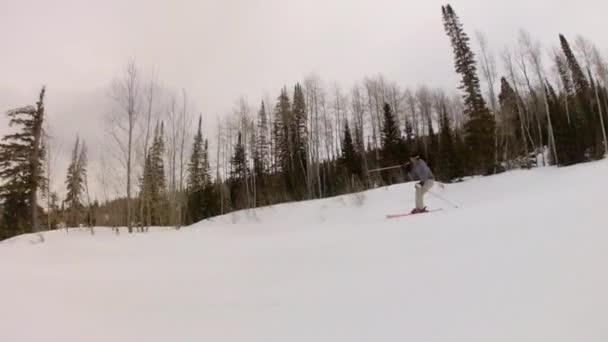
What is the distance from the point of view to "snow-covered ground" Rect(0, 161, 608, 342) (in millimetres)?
2037

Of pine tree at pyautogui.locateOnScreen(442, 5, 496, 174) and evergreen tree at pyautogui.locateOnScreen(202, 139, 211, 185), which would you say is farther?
evergreen tree at pyautogui.locateOnScreen(202, 139, 211, 185)

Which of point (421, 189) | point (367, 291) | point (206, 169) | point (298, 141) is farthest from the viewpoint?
point (206, 169)

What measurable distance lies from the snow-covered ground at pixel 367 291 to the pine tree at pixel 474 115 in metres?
19.0

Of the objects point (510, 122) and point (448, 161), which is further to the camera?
point (510, 122)

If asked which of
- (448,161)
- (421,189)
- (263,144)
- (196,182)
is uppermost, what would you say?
(263,144)

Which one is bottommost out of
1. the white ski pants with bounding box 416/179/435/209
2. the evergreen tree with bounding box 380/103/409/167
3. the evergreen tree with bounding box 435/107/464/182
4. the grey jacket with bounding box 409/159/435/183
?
the white ski pants with bounding box 416/179/435/209

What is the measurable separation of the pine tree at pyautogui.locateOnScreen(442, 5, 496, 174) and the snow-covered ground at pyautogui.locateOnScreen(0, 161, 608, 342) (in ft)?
62.3

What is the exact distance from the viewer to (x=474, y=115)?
22.5 m

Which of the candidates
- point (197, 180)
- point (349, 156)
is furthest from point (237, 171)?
point (349, 156)

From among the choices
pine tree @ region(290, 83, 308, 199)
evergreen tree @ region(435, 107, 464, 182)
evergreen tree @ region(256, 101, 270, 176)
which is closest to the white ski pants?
evergreen tree @ region(435, 107, 464, 182)

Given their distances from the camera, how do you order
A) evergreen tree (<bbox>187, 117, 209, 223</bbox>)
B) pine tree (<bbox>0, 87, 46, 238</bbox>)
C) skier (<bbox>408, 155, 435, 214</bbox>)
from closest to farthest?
skier (<bbox>408, 155, 435, 214</bbox>)
pine tree (<bbox>0, 87, 46, 238</bbox>)
evergreen tree (<bbox>187, 117, 209, 223</bbox>)

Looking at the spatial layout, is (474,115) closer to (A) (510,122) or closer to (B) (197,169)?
(A) (510,122)

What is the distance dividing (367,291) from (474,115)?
924 inches

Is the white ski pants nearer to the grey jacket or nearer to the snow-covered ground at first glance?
the grey jacket
